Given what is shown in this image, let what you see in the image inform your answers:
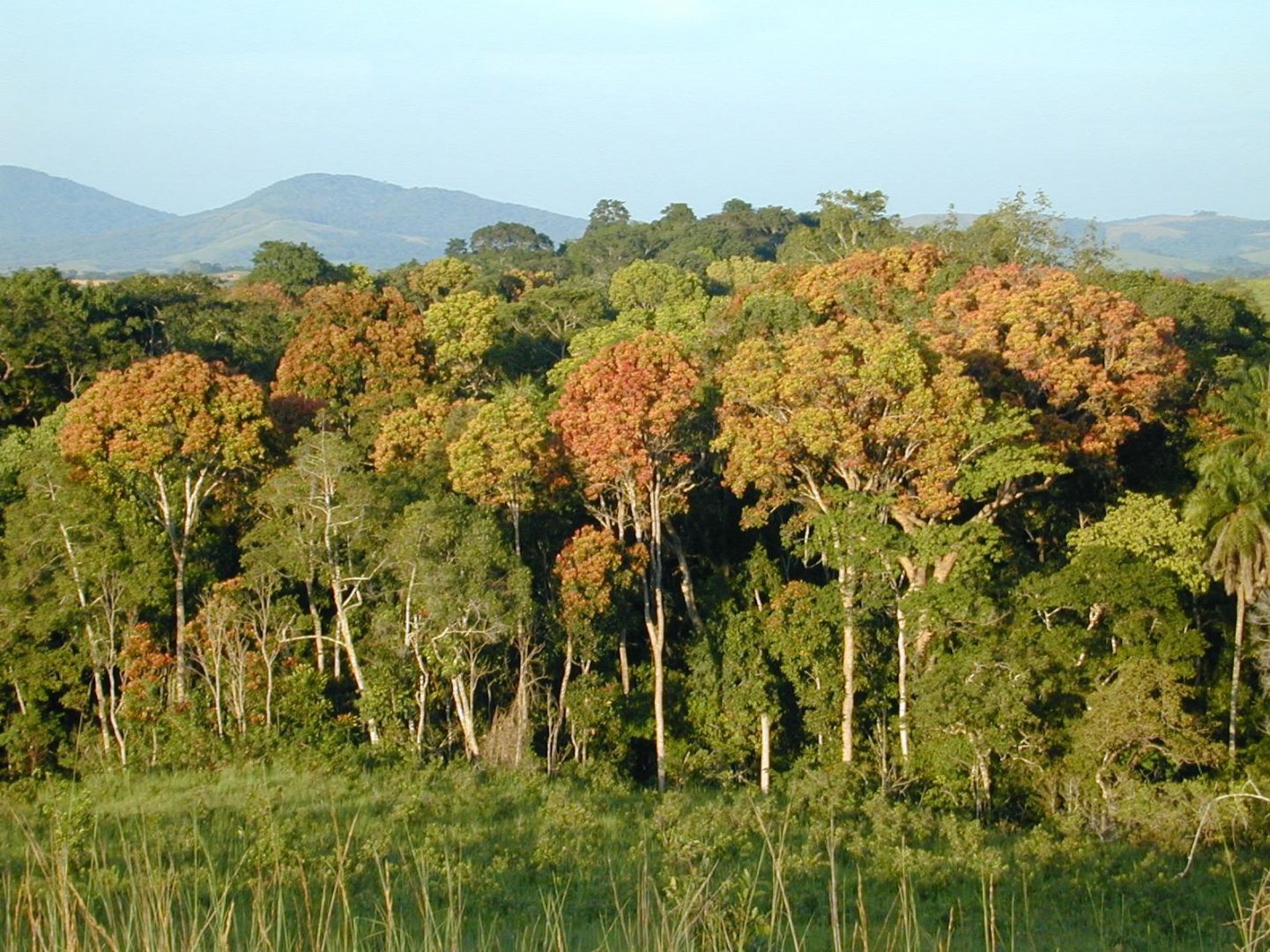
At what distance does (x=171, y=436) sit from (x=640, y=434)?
640cm

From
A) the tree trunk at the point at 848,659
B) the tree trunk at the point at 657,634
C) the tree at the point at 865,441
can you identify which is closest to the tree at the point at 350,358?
the tree trunk at the point at 657,634

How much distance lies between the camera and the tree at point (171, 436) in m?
16.8

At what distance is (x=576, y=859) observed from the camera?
9.14 meters

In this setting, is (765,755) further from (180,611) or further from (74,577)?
(74,577)

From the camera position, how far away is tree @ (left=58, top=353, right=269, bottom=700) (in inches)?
659

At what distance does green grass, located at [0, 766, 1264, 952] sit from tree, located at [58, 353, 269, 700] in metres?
5.46

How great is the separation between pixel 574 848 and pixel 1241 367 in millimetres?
15689

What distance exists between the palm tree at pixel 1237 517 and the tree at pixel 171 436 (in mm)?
12904

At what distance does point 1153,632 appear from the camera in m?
16.5

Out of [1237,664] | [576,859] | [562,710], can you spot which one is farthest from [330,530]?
[1237,664]

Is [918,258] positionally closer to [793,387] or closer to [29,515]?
[793,387]

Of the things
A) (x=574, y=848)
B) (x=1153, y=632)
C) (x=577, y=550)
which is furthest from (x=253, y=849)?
(x=1153, y=632)

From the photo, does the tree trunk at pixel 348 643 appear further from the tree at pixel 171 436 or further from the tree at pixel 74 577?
the tree at pixel 74 577

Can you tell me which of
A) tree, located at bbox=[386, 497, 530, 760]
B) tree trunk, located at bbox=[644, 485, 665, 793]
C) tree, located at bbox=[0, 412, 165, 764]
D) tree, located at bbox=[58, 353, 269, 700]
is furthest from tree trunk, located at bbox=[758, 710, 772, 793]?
tree, located at bbox=[0, 412, 165, 764]
